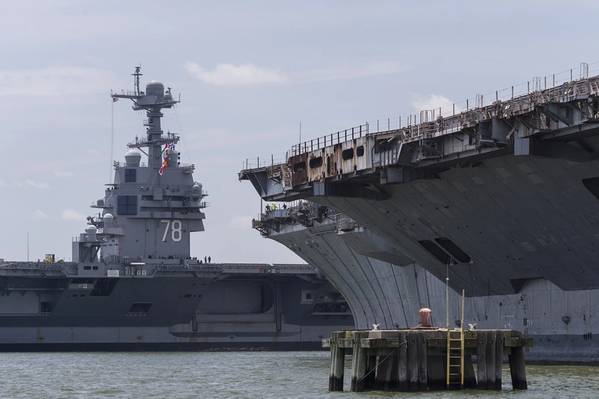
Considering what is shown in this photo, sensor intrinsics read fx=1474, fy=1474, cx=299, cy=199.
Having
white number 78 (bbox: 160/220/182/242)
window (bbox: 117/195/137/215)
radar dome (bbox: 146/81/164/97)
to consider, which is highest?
radar dome (bbox: 146/81/164/97)

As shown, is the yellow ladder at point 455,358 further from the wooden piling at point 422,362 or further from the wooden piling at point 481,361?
the wooden piling at point 422,362

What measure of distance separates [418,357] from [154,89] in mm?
56641

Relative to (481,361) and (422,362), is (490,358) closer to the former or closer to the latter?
(481,361)

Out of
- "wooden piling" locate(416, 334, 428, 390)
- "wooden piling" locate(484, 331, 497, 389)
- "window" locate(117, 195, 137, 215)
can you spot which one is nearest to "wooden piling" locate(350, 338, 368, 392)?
"wooden piling" locate(416, 334, 428, 390)

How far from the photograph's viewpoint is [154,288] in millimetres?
76875

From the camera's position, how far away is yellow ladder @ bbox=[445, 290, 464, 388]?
27.5 metres

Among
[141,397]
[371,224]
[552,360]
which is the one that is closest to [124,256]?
[371,224]

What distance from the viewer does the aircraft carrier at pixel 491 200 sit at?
34.9 meters

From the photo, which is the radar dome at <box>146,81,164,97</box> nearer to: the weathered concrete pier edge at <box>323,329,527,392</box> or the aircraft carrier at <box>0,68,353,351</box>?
the aircraft carrier at <box>0,68,353,351</box>

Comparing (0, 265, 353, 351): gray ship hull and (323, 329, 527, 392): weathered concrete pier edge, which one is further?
(0, 265, 353, 351): gray ship hull

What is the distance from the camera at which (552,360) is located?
133 feet

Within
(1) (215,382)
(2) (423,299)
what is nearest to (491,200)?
(1) (215,382)

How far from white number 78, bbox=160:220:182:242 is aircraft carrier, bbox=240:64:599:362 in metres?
33.7

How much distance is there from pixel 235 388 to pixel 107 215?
48009 millimetres
